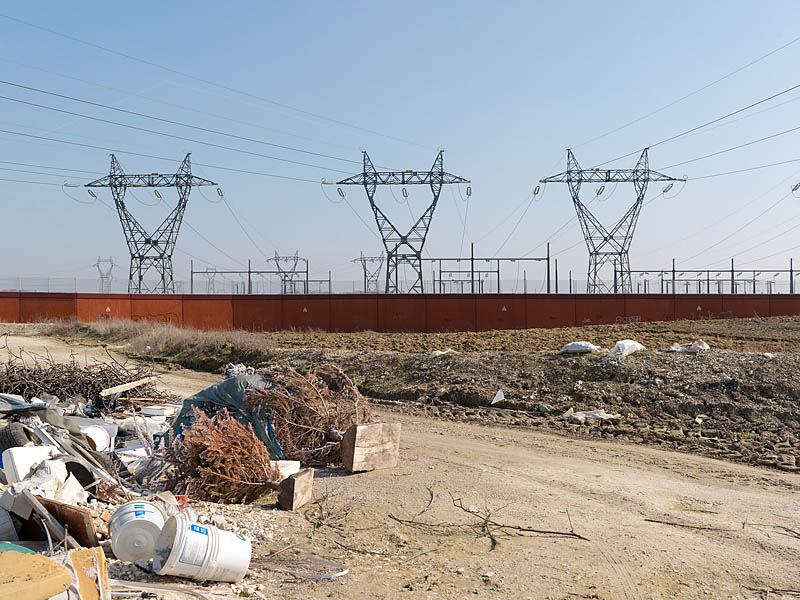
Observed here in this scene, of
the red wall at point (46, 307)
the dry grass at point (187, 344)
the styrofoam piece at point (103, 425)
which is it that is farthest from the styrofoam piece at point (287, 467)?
the red wall at point (46, 307)

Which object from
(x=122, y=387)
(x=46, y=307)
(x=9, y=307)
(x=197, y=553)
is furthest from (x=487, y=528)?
(x=9, y=307)

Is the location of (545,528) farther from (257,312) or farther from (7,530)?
(257,312)

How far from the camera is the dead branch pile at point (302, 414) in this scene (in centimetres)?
871

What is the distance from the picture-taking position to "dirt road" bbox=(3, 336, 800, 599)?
17.5 ft

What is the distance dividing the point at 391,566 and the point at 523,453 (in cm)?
543

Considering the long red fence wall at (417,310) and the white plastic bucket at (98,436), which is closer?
the white plastic bucket at (98,436)

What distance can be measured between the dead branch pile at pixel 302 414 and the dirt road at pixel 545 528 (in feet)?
1.91

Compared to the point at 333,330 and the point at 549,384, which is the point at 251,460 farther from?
the point at 333,330

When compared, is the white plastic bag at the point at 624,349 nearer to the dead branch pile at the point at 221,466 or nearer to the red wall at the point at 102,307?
the dead branch pile at the point at 221,466

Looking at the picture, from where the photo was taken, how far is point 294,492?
269 inches

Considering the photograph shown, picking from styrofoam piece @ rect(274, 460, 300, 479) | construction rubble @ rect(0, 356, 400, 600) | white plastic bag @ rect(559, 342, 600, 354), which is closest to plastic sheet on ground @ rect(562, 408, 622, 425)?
white plastic bag @ rect(559, 342, 600, 354)

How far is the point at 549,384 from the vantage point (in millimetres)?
14984

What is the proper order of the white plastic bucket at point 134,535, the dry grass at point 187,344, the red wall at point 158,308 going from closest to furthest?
1. the white plastic bucket at point 134,535
2. the dry grass at point 187,344
3. the red wall at point 158,308

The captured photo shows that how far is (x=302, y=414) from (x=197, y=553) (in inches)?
165
